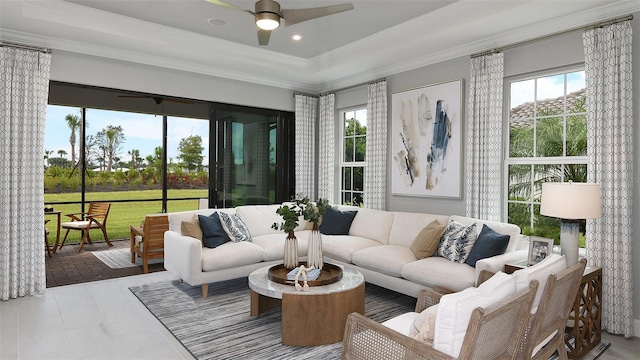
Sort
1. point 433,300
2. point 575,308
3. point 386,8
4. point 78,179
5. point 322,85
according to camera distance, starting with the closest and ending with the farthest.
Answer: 1. point 433,300
2. point 575,308
3. point 386,8
4. point 322,85
5. point 78,179

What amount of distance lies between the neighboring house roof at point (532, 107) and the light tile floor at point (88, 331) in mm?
2160

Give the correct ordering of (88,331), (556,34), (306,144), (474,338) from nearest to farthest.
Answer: (474,338)
(88,331)
(556,34)
(306,144)

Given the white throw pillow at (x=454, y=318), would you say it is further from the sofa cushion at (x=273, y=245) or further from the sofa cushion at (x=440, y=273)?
the sofa cushion at (x=273, y=245)

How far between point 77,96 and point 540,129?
7648mm

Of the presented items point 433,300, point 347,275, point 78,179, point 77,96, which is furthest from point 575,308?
point 78,179

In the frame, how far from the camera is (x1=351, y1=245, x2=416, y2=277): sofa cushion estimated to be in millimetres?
3935

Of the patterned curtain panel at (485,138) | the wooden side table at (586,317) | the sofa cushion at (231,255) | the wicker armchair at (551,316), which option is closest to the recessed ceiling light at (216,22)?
the sofa cushion at (231,255)

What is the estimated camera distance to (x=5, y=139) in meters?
4.00

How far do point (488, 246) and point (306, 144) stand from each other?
147 inches

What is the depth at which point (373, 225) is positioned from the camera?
200 inches

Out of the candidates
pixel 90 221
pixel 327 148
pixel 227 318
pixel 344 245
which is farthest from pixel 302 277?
pixel 90 221

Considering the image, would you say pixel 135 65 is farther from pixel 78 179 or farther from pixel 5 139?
pixel 78 179

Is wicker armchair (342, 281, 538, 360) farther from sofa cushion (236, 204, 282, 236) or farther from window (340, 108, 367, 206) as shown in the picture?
window (340, 108, 367, 206)

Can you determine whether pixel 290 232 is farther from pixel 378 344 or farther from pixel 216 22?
pixel 216 22
